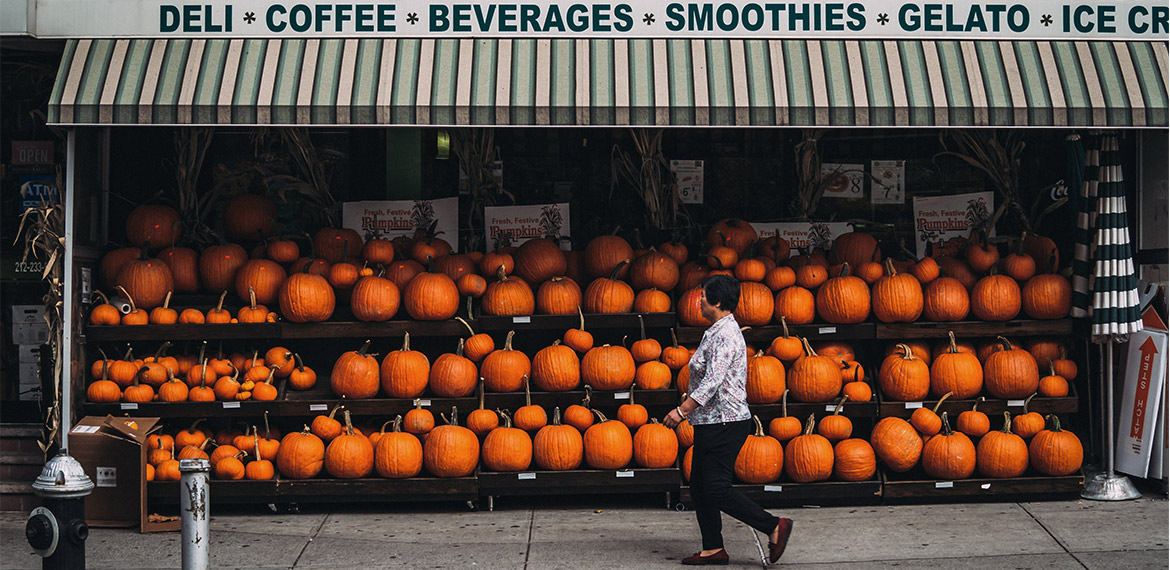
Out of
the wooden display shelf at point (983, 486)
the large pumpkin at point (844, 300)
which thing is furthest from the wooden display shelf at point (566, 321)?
the wooden display shelf at point (983, 486)

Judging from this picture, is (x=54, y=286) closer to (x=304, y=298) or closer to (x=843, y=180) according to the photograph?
(x=304, y=298)

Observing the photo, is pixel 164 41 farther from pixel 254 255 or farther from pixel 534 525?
pixel 534 525

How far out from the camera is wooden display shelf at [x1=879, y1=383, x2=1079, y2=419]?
30.1 ft

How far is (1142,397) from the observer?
926 centimetres

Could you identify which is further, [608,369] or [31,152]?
[31,152]

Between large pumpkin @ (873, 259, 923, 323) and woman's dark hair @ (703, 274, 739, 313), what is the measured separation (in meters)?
2.34

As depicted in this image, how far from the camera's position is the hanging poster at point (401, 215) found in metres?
10.2

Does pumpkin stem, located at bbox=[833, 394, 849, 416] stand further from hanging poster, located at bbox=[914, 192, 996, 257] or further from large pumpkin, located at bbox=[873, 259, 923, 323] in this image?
hanging poster, located at bbox=[914, 192, 996, 257]

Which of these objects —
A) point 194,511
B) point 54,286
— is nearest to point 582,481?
point 194,511

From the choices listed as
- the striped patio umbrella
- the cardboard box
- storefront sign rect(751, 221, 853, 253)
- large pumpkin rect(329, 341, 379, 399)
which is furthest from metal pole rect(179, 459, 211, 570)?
the striped patio umbrella

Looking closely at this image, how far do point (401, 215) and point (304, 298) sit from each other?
139cm

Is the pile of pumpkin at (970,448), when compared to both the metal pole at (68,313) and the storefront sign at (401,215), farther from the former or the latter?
the metal pole at (68,313)

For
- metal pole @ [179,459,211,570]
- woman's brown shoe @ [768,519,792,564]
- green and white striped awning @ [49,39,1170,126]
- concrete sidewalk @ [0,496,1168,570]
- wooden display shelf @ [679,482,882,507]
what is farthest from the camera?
wooden display shelf @ [679,482,882,507]

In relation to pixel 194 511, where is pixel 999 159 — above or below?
above
